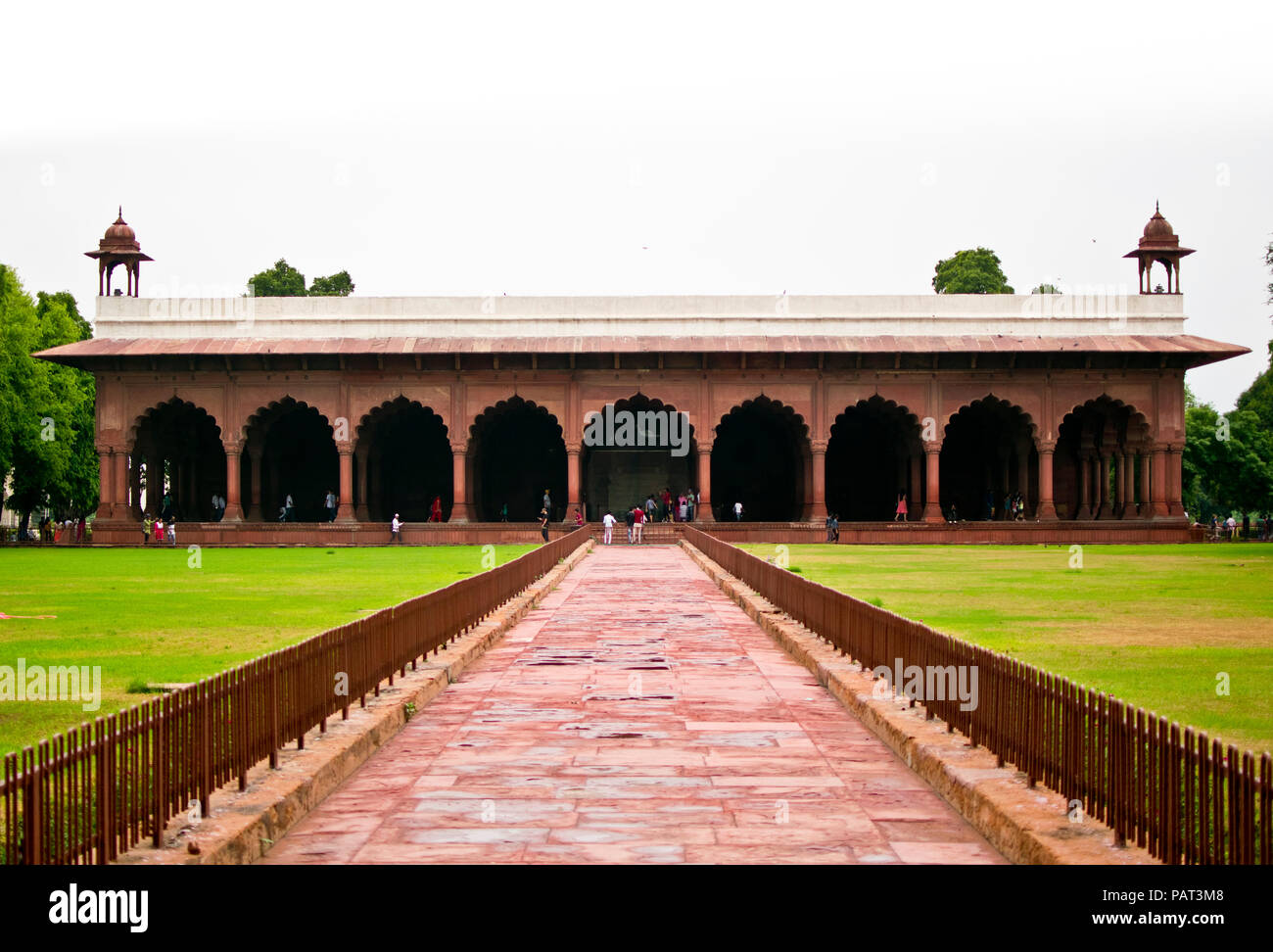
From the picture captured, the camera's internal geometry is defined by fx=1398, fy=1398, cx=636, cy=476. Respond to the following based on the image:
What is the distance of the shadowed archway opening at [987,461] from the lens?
43.4m

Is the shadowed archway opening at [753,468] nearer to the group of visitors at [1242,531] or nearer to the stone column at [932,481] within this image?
the stone column at [932,481]

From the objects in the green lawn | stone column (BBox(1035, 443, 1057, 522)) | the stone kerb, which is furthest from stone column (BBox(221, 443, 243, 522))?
the stone kerb

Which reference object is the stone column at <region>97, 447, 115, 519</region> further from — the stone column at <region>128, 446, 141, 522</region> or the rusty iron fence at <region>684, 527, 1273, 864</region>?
the rusty iron fence at <region>684, 527, 1273, 864</region>

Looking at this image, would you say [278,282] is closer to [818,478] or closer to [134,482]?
[134,482]

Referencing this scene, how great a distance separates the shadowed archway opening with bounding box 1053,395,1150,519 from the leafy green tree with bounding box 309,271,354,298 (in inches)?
1626

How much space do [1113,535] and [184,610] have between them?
2851 centimetres

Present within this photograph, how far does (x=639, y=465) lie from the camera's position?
45.8 m

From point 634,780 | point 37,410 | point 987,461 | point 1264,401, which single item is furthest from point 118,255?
point 1264,401

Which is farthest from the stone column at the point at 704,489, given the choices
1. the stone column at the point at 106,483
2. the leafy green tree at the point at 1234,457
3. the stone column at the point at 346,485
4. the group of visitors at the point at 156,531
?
the leafy green tree at the point at 1234,457

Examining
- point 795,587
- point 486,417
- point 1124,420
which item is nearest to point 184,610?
point 795,587

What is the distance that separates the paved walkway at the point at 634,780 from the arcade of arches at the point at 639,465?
29659mm
